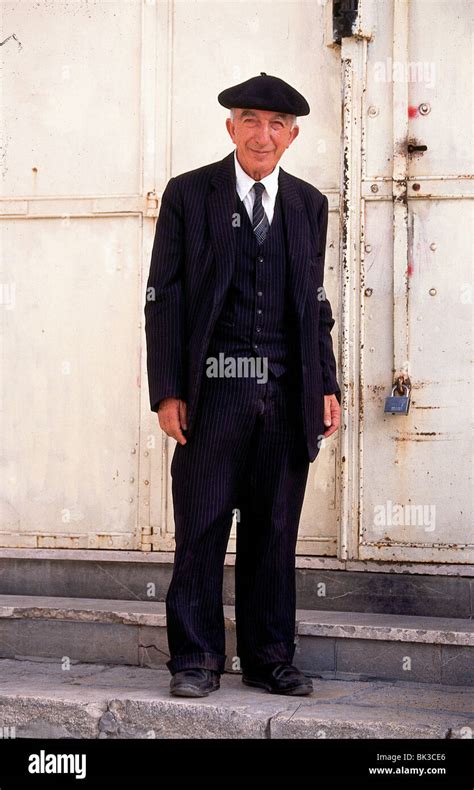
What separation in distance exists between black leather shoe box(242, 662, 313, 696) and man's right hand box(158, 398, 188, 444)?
88cm

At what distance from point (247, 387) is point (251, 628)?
89cm

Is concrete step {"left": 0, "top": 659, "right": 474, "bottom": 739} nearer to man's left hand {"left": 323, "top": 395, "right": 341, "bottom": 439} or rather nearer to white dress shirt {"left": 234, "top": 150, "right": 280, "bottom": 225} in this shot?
man's left hand {"left": 323, "top": 395, "right": 341, "bottom": 439}

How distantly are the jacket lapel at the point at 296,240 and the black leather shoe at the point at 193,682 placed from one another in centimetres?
130

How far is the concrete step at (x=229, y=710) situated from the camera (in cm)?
421

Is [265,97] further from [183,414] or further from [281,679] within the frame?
[281,679]

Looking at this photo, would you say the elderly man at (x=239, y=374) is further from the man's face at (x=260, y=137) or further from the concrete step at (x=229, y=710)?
the concrete step at (x=229, y=710)

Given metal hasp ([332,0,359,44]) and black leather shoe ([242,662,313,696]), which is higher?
metal hasp ([332,0,359,44])

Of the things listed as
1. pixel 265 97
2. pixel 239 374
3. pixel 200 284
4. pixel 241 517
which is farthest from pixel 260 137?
pixel 241 517

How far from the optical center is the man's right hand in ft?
14.8

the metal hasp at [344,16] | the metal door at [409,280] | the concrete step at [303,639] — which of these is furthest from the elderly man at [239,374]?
the metal hasp at [344,16]

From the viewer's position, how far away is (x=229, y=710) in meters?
4.33

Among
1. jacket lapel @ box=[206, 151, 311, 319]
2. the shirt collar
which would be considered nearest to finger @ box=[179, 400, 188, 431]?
jacket lapel @ box=[206, 151, 311, 319]
